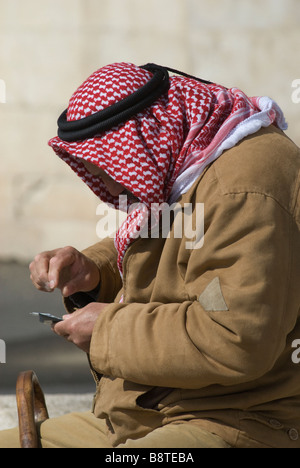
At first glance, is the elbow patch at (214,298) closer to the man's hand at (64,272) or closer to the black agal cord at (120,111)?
the black agal cord at (120,111)

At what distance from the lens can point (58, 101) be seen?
6.43 m

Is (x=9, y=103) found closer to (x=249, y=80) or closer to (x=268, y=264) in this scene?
(x=249, y=80)

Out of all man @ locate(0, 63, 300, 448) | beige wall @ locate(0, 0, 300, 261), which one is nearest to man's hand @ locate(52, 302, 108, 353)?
man @ locate(0, 63, 300, 448)

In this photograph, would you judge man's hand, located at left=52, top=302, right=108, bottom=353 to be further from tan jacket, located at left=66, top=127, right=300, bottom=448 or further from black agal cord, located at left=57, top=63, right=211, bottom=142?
black agal cord, located at left=57, top=63, right=211, bottom=142

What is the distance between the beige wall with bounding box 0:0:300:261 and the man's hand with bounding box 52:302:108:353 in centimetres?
419

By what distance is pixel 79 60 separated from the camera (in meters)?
6.32

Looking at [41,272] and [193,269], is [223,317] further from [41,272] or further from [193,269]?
[41,272]

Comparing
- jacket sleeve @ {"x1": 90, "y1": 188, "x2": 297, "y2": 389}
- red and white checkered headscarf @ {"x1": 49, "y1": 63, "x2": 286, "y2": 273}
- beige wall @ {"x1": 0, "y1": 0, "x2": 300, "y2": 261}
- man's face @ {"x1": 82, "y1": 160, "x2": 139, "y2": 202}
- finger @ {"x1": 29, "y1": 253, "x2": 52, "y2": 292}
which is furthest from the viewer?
beige wall @ {"x1": 0, "y1": 0, "x2": 300, "y2": 261}

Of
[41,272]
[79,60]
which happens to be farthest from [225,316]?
[79,60]

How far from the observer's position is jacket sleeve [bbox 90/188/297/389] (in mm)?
1946

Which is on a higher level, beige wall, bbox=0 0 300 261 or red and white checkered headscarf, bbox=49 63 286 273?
red and white checkered headscarf, bbox=49 63 286 273

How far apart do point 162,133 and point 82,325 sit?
22.2 inches

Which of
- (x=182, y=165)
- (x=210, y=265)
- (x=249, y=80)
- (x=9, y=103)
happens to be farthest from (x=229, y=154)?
(x=9, y=103)

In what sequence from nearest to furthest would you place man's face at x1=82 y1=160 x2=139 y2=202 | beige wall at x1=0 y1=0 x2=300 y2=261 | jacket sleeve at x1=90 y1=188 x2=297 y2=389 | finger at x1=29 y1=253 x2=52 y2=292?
jacket sleeve at x1=90 y1=188 x2=297 y2=389 < man's face at x1=82 y1=160 x2=139 y2=202 < finger at x1=29 y1=253 x2=52 y2=292 < beige wall at x1=0 y1=0 x2=300 y2=261
